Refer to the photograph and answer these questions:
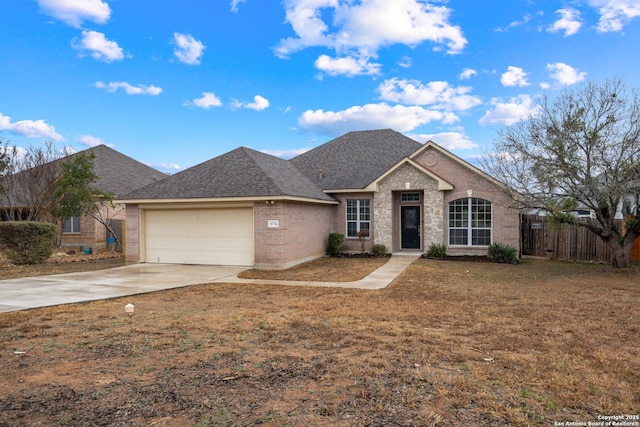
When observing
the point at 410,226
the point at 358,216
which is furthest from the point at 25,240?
the point at 410,226

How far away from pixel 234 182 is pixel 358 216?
646 centimetres

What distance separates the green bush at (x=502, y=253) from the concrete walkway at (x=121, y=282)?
12.6 ft

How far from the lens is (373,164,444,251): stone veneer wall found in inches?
714

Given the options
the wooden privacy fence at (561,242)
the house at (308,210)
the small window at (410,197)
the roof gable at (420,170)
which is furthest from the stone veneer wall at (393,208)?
the wooden privacy fence at (561,242)

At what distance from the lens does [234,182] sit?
15.8 metres

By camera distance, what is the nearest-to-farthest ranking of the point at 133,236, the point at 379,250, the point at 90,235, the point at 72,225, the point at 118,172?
the point at 133,236, the point at 379,250, the point at 90,235, the point at 72,225, the point at 118,172

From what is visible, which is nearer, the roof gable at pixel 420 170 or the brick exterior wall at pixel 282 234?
the brick exterior wall at pixel 282 234

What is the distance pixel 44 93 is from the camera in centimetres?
1786

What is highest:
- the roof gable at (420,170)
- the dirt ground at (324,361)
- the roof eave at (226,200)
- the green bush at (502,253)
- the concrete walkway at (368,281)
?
the roof gable at (420,170)

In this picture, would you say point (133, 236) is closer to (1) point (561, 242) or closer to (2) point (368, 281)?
(2) point (368, 281)

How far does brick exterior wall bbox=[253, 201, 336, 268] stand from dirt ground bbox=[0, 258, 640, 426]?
16.3 feet

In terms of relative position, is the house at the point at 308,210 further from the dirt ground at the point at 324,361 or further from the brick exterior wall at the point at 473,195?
the dirt ground at the point at 324,361

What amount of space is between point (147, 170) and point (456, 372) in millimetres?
28414

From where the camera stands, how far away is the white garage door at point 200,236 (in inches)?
614
